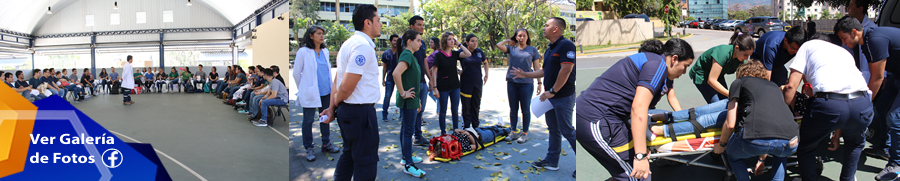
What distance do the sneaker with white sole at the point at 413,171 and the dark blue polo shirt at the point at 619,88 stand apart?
4.20 feet

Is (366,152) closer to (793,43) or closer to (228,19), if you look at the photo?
(228,19)

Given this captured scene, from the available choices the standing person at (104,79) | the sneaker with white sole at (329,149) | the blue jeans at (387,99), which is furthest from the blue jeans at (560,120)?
the standing person at (104,79)

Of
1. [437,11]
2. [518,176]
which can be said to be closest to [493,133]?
[518,176]

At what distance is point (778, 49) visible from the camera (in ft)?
8.82

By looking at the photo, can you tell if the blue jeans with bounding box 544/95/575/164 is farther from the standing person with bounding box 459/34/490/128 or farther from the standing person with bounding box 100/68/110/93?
the standing person with bounding box 100/68/110/93

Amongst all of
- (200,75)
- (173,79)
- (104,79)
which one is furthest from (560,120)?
(104,79)

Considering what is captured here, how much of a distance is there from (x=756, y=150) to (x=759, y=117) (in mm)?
179

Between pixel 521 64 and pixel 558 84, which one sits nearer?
pixel 558 84

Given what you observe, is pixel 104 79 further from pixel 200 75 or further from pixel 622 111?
pixel 622 111

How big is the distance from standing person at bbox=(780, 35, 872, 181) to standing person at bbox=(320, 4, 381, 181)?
7.60ft

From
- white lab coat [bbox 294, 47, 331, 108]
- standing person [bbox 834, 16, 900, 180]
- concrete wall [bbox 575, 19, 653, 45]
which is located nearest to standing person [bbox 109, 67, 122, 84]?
white lab coat [bbox 294, 47, 331, 108]

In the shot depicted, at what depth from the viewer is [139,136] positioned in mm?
2504

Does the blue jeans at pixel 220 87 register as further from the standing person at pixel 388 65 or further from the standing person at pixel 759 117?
the standing person at pixel 759 117

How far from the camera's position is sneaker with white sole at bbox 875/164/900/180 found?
264cm
